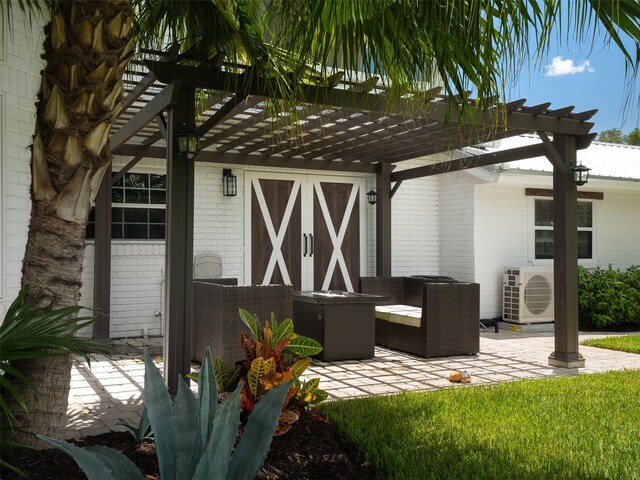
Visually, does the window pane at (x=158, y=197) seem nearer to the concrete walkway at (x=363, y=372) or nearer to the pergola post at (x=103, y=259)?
the pergola post at (x=103, y=259)

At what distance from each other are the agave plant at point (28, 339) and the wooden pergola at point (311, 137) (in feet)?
6.22

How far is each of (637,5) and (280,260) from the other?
26.1 feet

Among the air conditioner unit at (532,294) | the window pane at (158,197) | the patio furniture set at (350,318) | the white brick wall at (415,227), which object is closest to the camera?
the patio furniture set at (350,318)

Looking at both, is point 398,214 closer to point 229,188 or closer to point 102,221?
point 229,188

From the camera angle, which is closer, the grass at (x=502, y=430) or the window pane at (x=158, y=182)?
the grass at (x=502, y=430)

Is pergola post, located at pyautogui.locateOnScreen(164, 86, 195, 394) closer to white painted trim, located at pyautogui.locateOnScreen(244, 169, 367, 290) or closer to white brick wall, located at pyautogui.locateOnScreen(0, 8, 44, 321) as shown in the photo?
white brick wall, located at pyautogui.locateOnScreen(0, 8, 44, 321)

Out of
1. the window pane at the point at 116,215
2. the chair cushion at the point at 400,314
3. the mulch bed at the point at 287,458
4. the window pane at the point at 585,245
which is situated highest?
the window pane at the point at 116,215

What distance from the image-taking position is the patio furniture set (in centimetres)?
645

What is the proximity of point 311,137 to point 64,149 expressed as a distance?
5.37m

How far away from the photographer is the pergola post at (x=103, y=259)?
27.5 ft

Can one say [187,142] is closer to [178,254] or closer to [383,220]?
[178,254]

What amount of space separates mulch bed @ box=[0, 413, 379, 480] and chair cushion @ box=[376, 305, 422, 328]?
3762 millimetres

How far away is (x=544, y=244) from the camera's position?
36.8 ft

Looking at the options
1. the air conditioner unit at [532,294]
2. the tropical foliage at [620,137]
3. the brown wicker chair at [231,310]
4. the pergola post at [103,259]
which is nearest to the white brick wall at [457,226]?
the air conditioner unit at [532,294]
